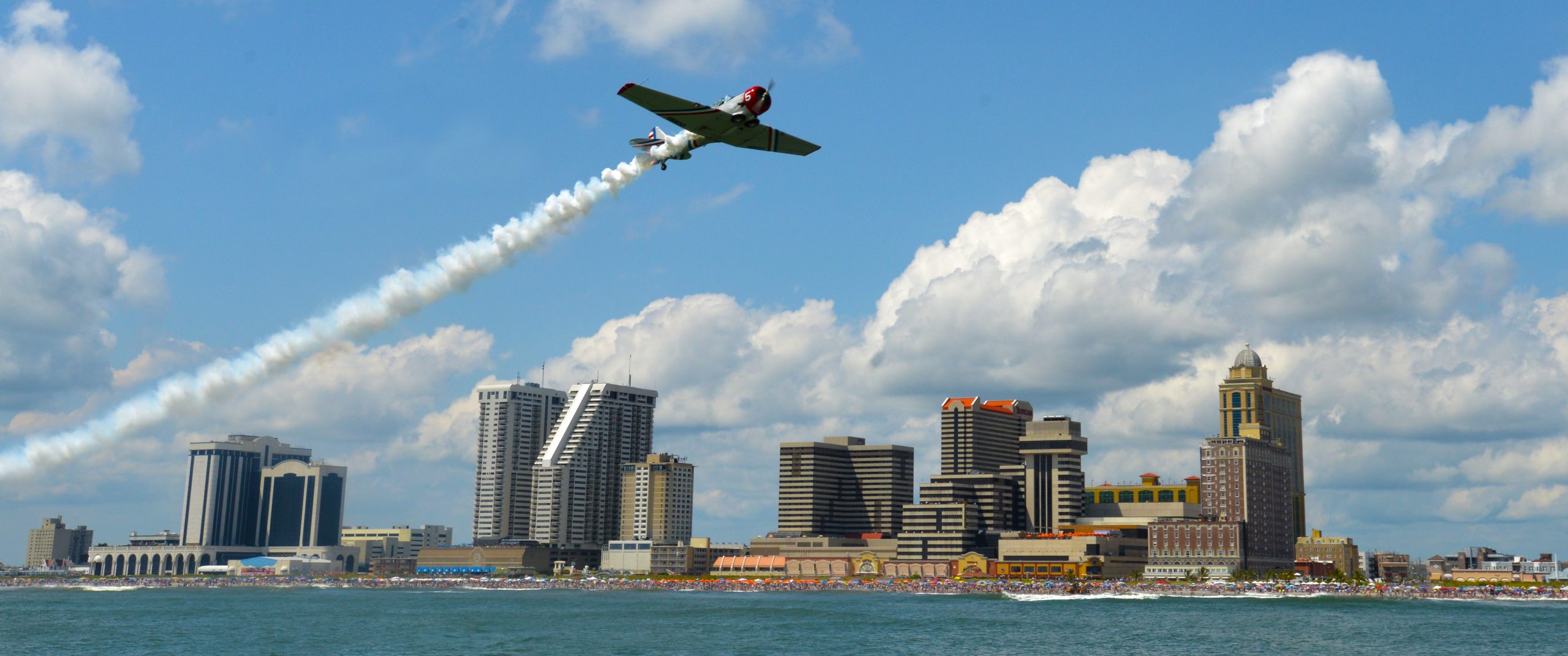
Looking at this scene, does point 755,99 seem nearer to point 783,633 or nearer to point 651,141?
point 651,141

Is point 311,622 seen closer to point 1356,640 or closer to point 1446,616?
point 1356,640

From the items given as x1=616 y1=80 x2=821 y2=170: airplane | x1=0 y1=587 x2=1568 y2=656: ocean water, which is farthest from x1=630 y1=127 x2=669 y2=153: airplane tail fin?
x1=0 y1=587 x2=1568 y2=656: ocean water

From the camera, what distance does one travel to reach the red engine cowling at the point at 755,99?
9156 cm

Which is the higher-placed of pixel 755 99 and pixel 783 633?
pixel 755 99

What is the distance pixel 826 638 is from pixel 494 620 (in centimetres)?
5172

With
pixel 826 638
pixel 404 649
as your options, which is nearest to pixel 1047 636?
pixel 826 638

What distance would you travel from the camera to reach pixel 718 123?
92875 mm

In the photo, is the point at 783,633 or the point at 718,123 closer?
the point at 718,123

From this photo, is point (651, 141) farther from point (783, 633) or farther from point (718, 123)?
point (783, 633)

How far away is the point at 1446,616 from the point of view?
198 meters

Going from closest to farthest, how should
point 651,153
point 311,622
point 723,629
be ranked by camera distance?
point 651,153, point 723,629, point 311,622

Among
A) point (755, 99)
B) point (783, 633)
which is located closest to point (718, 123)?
point (755, 99)

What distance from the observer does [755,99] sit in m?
91.6

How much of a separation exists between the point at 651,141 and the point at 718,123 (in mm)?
10517
